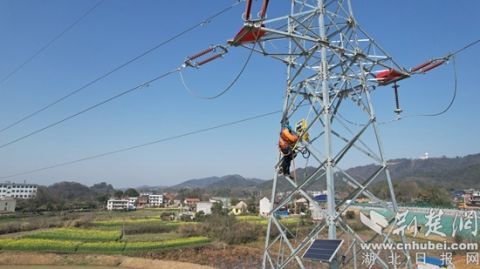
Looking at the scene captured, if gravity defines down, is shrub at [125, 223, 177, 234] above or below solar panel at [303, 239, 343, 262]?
below

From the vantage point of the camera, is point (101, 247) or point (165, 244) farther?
point (165, 244)

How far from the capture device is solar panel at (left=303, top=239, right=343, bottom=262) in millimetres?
6301

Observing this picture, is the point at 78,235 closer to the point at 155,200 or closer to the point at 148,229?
the point at 148,229

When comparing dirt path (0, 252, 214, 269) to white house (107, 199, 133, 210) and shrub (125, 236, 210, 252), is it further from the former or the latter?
white house (107, 199, 133, 210)

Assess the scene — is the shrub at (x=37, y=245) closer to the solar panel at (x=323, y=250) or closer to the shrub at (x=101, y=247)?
the shrub at (x=101, y=247)

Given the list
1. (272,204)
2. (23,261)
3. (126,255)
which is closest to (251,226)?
(126,255)

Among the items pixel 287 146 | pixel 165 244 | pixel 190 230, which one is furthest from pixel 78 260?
pixel 287 146

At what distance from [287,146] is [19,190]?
15856cm

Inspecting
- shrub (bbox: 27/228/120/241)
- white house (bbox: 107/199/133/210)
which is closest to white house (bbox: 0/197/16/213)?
white house (bbox: 107/199/133/210)

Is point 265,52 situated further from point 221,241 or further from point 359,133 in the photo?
point 221,241

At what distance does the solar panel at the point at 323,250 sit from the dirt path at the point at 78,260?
28.4 metres

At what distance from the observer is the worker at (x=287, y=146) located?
8297mm

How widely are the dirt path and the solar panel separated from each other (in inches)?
1119

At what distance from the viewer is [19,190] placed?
139 m
